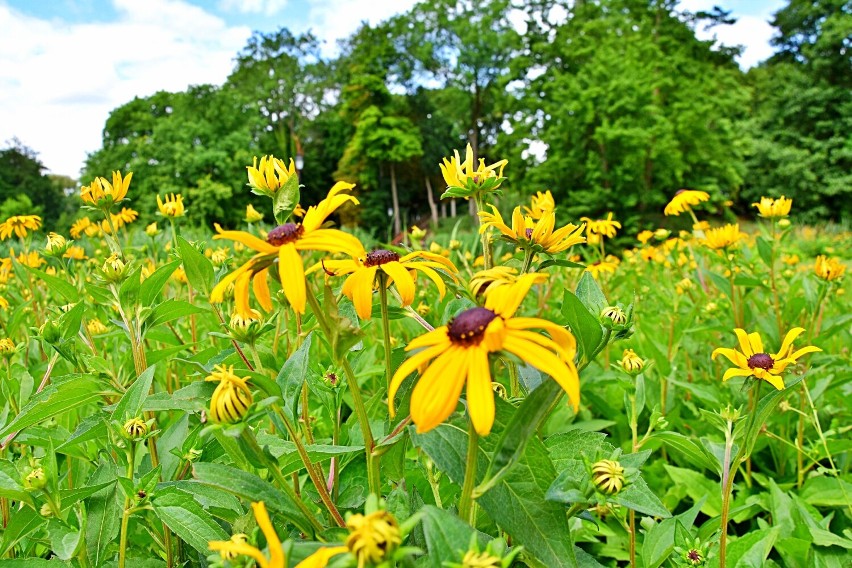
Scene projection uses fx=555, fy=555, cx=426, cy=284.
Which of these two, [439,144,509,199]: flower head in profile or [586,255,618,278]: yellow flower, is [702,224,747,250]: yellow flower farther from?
[439,144,509,199]: flower head in profile

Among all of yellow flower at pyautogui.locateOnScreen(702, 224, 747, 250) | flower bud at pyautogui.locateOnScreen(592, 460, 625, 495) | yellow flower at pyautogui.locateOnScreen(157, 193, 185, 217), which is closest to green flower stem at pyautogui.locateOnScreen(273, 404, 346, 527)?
flower bud at pyautogui.locateOnScreen(592, 460, 625, 495)

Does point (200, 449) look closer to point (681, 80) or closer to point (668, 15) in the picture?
point (681, 80)

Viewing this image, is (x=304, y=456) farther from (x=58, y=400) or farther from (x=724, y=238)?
(x=724, y=238)

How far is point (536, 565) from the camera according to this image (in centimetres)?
49

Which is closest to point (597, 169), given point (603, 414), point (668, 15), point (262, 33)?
point (668, 15)

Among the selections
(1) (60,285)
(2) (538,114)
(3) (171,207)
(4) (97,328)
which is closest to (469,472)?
(1) (60,285)

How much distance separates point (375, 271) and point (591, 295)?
0.85ft

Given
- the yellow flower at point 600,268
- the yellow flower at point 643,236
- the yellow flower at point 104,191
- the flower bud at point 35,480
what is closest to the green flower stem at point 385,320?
the flower bud at point 35,480

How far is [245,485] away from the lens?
0.46m

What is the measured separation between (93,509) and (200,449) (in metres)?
0.14

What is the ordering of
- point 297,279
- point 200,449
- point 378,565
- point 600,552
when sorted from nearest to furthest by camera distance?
point 378,565 < point 297,279 < point 200,449 < point 600,552

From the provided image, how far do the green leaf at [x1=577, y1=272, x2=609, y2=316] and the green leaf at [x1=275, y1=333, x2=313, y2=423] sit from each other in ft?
1.01

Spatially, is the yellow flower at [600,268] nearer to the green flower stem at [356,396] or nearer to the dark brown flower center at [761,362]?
the dark brown flower center at [761,362]

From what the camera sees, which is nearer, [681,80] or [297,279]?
[297,279]
